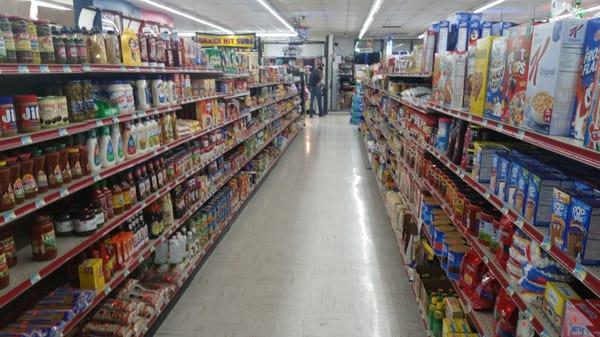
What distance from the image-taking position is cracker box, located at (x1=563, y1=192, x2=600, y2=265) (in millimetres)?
1359

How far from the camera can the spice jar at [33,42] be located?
1.98 meters

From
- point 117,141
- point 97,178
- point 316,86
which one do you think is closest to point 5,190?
point 97,178

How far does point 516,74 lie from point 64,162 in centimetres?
229

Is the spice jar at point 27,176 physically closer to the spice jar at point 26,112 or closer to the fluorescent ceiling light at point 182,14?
the spice jar at point 26,112

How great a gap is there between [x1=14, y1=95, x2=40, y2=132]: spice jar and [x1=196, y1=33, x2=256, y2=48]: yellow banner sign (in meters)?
A: 7.50

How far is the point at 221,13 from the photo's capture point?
1328 cm

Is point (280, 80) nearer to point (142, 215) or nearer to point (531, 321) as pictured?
point (142, 215)

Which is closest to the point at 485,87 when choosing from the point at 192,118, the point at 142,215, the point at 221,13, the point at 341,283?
the point at 341,283

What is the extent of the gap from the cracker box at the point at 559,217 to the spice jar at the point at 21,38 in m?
2.32

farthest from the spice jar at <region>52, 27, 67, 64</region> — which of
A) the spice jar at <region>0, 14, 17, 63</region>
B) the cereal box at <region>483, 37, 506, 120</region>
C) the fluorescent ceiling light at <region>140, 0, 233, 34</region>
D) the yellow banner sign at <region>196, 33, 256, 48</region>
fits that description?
the fluorescent ceiling light at <region>140, 0, 233, 34</region>

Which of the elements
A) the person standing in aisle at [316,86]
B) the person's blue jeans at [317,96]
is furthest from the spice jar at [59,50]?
the person's blue jeans at [317,96]

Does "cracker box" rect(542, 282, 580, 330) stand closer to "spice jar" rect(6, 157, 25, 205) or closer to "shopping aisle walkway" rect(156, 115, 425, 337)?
"shopping aisle walkway" rect(156, 115, 425, 337)

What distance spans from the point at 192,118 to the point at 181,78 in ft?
2.22

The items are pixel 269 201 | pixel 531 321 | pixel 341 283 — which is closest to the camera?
pixel 531 321
